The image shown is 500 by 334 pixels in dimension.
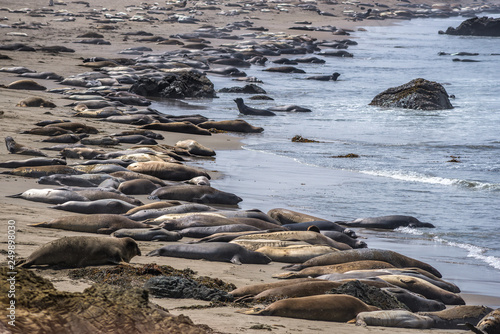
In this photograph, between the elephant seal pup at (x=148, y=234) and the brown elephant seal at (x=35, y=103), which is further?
the brown elephant seal at (x=35, y=103)

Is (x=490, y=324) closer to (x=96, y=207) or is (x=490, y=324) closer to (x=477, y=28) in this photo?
(x=96, y=207)

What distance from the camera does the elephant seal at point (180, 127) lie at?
13.3 m

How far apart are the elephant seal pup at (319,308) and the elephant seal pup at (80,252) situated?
1324 millimetres

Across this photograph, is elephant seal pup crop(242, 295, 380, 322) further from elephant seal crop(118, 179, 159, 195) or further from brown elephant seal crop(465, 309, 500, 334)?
elephant seal crop(118, 179, 159, 195)

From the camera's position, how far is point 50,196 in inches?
293

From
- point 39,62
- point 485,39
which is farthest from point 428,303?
point 485,39

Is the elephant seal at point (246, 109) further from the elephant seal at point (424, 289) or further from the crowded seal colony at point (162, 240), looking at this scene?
the elephant seal at point (424, 289)

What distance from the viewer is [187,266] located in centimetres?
560

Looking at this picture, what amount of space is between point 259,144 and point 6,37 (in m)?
18.3

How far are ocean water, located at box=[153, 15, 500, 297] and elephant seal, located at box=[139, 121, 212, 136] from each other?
0.89m

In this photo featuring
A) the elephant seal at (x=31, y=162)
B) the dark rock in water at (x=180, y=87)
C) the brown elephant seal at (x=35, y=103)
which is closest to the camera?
the elephant seal at (x=31, y=162)

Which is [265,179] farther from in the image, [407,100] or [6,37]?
[6,37]

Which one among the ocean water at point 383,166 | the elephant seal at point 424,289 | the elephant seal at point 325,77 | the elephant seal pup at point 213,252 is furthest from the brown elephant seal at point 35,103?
the elephant seal at point 325,77

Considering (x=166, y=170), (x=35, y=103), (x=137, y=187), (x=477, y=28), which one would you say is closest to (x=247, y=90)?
(x=35, y=103)
